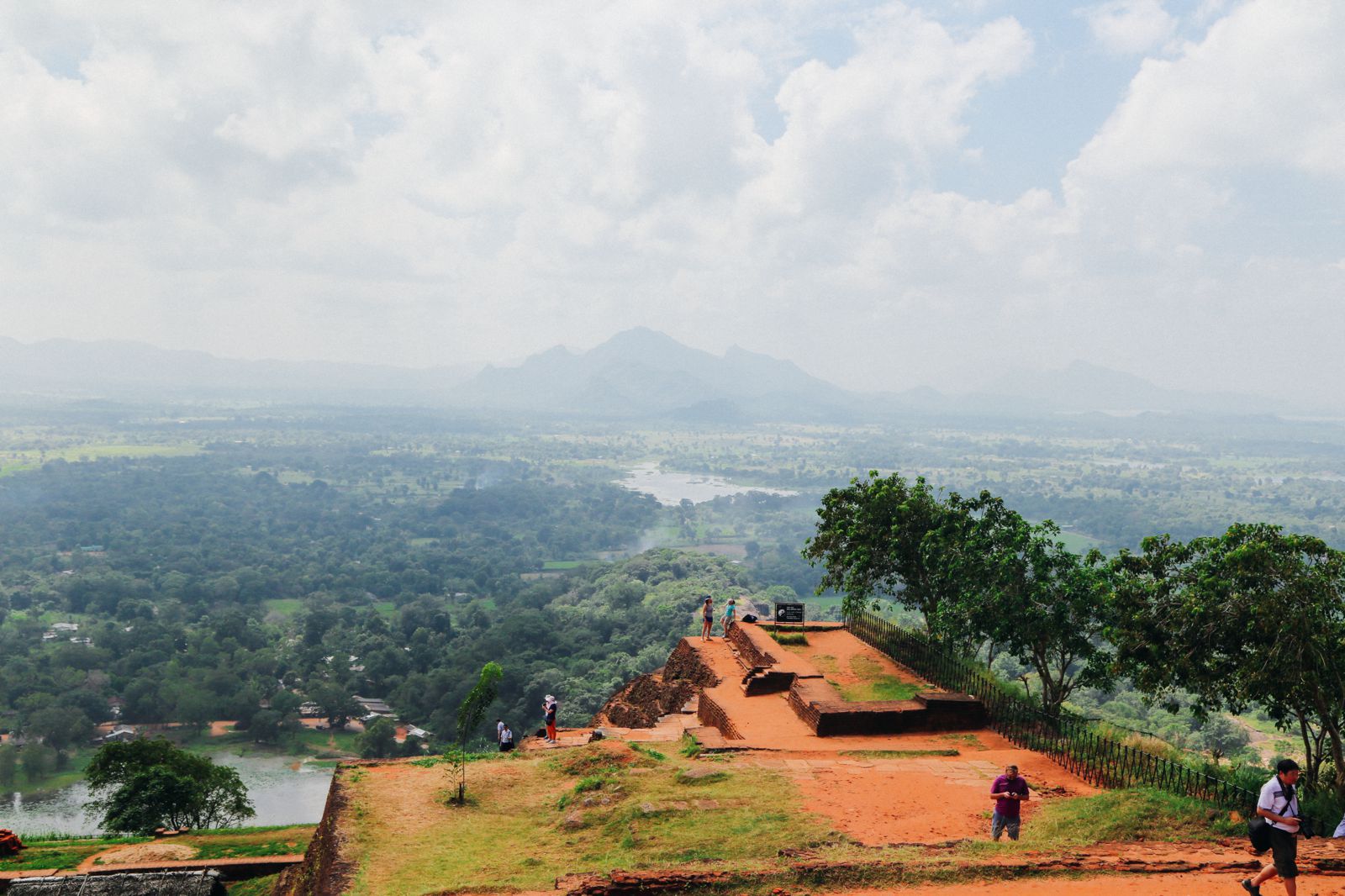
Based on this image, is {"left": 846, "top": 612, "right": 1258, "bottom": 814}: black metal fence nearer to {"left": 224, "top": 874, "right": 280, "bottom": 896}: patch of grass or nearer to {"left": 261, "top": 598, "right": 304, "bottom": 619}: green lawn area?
{"left": 224, "top": 874, "right": 280, "bottom": 896}: patch of grass

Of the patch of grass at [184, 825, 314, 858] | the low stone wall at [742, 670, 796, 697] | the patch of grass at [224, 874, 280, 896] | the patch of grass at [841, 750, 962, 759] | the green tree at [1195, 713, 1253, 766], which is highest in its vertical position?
the patch of grass at [841, 750, 962, 759]

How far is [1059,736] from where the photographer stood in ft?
50.5

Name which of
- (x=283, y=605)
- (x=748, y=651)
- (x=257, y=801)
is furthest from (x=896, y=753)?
(x=283, y=605)

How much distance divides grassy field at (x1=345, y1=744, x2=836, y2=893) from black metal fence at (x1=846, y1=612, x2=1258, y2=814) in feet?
16.2

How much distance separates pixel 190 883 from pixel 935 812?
9564mm

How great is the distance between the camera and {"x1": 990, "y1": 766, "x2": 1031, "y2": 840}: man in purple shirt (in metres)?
10.5

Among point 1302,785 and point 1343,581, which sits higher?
point 1343,581

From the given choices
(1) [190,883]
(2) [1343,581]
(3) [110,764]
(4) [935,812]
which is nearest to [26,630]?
(3) [110,764]

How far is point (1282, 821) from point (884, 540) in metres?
13.8

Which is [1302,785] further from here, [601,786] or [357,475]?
[357,475]

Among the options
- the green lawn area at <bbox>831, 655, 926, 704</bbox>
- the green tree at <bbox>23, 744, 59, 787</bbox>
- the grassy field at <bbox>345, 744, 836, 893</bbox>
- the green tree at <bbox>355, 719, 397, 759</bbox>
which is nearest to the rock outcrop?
the green lawn area at <bbox>831, 655, 926, 704</bbox>

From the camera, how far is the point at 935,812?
12008 millimetres

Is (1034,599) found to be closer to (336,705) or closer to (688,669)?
(688,669)

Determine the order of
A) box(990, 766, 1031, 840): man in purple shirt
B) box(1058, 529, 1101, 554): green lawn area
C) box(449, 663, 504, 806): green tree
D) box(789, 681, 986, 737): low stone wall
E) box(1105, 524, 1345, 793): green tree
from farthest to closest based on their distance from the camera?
box(1058, 529, 1101, 554): green lawn area, box(789, 681, 986, 737): low stone wall, box(449, 663, 504, 806): green tree, box(1105, 524, 1345, 793): green tree, box(990, 766, 1031, 840): man in purple shirt
